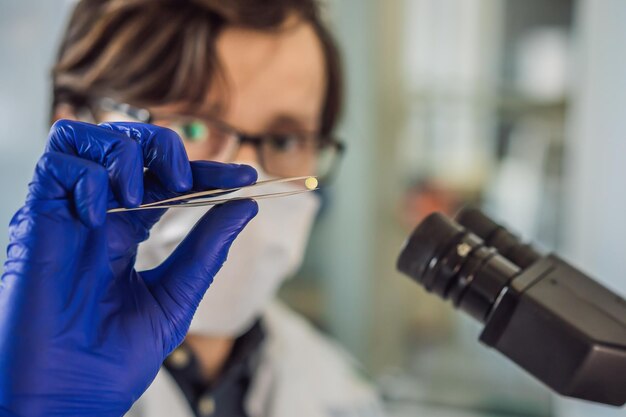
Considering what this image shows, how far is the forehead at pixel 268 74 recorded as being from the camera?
2.94 ft

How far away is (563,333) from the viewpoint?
0.53 metres

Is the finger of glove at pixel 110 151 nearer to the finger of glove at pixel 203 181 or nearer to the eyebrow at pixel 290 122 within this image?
the finger of glove at pixel 203 181

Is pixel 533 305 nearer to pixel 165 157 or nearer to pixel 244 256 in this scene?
pixel 165 157

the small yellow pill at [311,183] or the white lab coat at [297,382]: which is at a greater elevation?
the small yellow pill at [311,183]

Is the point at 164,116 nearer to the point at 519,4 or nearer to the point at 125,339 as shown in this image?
the point at 125,339

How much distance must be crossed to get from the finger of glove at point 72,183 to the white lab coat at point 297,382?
1.70ft

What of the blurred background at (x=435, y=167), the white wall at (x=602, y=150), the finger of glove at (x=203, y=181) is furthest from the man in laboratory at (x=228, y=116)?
the blurred background at (x=435, y=167)

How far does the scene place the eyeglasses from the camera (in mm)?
854

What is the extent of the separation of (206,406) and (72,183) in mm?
601

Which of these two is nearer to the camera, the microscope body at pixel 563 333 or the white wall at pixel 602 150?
the microscope body at pixel 563 333

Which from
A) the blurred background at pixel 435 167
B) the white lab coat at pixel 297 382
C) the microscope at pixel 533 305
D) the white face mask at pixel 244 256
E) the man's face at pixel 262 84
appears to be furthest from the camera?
the blurred background at pixel 435 167

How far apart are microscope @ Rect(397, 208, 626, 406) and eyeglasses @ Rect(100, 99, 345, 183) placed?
0.36 metres

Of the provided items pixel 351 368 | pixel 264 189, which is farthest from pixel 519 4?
pixel 264 189

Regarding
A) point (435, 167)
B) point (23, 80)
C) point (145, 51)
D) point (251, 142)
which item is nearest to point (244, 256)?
point (251, 142)
